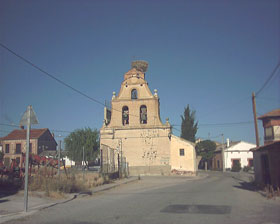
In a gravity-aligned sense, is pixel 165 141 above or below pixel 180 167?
above

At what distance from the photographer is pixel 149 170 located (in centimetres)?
3609

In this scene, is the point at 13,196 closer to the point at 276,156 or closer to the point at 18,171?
the point at 18,171

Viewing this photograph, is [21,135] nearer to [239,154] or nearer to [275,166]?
[239,154]

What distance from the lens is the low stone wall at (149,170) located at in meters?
35.9

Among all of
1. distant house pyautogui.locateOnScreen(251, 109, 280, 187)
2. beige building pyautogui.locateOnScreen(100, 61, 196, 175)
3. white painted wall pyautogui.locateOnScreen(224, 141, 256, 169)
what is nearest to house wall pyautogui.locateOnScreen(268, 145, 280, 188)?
distant house pyautogui.locateOnScreen(251, 109, 280, 187)

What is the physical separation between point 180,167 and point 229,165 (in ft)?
86.2

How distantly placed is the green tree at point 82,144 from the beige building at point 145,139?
12783mm

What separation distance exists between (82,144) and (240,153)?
32.6 meters

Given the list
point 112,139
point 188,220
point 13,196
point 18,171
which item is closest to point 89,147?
point 112,139

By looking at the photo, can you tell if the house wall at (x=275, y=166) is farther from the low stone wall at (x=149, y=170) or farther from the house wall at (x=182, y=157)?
the house wall at (x=182, y=157)

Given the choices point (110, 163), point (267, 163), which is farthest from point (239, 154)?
point (267, 163)

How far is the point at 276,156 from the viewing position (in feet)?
49.6

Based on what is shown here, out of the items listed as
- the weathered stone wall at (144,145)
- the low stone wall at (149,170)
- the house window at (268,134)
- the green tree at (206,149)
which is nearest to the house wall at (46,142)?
the weathered stone wall at (144,145)

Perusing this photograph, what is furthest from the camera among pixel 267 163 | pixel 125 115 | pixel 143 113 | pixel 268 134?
pixel 125 115
